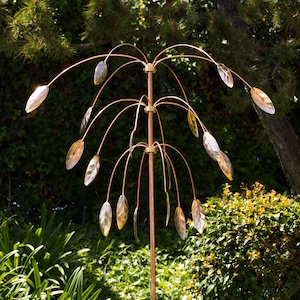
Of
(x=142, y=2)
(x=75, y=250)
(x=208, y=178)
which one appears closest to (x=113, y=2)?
(x=142, y=2)

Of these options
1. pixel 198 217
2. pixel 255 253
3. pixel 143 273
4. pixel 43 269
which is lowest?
pixel 143 273

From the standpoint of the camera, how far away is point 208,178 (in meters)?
5.22

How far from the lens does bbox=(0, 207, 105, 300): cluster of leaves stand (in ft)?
10.6

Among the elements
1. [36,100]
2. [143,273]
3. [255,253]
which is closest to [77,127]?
[143,273]

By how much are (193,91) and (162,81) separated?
11.2 inches

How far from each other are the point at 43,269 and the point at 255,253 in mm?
1211

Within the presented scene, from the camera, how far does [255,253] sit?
3.31 meters

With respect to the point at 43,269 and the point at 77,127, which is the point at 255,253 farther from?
the point at 77,127

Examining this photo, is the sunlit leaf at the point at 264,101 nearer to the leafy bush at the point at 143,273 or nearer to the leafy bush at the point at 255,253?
the leafy bush at the point at 255,253

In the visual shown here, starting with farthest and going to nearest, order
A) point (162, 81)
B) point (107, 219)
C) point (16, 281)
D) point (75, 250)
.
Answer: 1. point (162, 81)
2. point (75, 250)
3. point (16, 281)
4. point (107, 219)

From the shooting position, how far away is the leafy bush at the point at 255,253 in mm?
3352

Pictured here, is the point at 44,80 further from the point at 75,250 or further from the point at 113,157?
the point at 75,250

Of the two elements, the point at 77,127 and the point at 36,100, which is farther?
the point at 77,127

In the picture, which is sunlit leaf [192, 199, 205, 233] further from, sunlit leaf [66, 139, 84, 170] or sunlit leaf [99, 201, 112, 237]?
sunlit leaf [66, 139, 84, 170]
